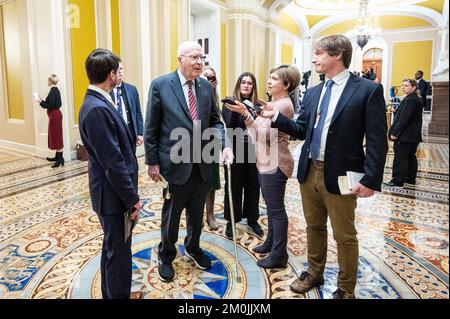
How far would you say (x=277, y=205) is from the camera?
8.27 feet

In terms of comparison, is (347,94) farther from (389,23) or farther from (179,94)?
(389,23)

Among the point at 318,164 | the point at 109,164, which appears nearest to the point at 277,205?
the point at 318,164

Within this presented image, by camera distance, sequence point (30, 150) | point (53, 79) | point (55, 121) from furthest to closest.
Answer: point (30, 150), point (55, 121), point (53, 79)

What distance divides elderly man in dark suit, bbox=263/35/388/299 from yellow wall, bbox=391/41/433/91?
16920 millimetres

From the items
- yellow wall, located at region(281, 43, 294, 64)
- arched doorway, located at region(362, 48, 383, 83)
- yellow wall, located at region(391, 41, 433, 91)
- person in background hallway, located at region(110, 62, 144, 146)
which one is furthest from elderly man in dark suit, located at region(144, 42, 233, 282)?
arched doorway, located at region(362, 48, 383, 83)

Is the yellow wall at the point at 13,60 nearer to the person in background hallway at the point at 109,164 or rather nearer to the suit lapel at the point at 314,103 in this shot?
the person in background hallway at the point at 109,164

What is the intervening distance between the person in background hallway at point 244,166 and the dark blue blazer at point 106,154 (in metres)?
1.25

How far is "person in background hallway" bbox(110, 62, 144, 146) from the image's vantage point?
3.77 metres

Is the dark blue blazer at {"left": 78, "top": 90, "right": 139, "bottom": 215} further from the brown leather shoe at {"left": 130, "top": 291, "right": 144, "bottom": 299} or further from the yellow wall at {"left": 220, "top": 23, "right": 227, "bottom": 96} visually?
the yellow wall at {"left": 220, "top": 23, "right": 227, "bottom": 96}

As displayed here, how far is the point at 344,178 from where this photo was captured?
1850 mm

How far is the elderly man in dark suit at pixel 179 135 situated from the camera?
2.24 meters

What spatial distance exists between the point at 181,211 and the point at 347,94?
4.38 feet

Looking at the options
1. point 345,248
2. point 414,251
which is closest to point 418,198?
point 414,251
